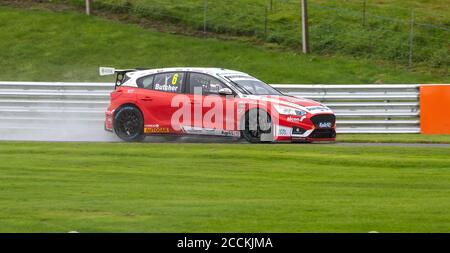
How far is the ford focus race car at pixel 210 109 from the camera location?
18.9 meters

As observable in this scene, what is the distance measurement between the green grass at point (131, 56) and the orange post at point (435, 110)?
7.81 metres

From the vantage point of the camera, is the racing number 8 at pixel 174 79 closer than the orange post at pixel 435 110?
Yes

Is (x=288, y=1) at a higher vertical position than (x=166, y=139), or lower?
higher

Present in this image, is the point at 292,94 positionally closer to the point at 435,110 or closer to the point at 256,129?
the point at 435,110

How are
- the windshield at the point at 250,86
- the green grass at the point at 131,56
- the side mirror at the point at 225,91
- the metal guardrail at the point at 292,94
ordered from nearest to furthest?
the side mirror at the point at 225,91 < the windshield at the point at 250,86 < the metal guardrail at the point at 292,94 < the green grass at the point at 131,56

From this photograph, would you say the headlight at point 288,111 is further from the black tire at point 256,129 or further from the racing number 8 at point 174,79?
the racing number 8 at point 174,79

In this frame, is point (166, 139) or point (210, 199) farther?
point (166, 139)

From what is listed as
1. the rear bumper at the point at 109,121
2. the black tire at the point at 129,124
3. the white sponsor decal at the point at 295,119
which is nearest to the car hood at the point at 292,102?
the white sponsor decal at the point at 295,119

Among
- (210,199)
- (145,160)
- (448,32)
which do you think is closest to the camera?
(210,199)

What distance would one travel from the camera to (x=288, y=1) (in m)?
38.6

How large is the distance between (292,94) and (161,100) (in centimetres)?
365

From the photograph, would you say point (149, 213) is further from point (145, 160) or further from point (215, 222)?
point (145, 160)
